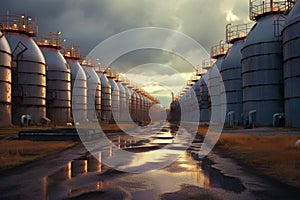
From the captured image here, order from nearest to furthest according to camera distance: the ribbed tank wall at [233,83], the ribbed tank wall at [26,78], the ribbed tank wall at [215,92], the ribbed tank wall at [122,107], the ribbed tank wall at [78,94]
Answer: the ribbed tank wall at [26,78]
the ribbed tank wall at [233,83]
the ribbed tank wall at [215,92]
the ribbed tank wall at [78,94]
the ribbed tank wall at [122,107]

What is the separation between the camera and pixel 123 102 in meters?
95.3

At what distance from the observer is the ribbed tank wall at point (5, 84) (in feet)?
117

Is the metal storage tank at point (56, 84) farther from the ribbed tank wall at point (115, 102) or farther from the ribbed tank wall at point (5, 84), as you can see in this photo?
the ribbed tank wall at point (115, 102)

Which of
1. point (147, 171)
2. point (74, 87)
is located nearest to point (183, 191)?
point (147, 171)

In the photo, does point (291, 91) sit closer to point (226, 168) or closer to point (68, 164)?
point (226, 168)

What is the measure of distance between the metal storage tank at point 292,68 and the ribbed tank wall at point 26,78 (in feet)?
104

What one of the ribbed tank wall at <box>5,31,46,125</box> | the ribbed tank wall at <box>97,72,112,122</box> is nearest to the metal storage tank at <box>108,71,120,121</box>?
the ribbed tank wall at <box>97,72,112,122</box>

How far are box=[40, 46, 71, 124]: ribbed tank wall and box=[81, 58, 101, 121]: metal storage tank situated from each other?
10.8 meters

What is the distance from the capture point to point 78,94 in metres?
57.1

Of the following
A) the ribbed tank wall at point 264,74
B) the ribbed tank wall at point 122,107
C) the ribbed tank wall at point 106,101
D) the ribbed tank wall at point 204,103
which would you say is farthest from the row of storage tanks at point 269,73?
the ribbed tank wall at point 122,107

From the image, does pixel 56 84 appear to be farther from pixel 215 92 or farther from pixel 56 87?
pixel 215 92

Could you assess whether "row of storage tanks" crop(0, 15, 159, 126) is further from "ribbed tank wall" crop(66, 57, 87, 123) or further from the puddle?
the puddle

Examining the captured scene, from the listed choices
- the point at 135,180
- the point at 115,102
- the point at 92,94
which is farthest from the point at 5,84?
the point at 115,102

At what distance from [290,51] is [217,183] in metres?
25.6
